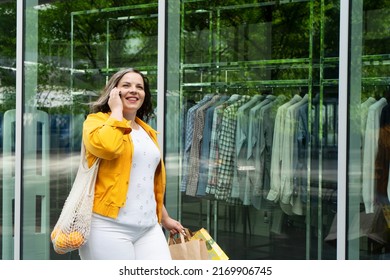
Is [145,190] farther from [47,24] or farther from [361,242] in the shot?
[47,24]

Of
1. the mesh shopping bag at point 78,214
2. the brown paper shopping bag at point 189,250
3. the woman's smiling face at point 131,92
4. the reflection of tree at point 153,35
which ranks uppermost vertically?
the reflection of tree at point 153,35

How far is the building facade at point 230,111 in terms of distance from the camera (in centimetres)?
506

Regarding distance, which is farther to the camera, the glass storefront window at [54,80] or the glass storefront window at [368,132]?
the glass storefront window at [54,80]

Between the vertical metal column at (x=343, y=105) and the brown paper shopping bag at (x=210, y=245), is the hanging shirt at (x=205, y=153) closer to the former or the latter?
the vertical metal column at (x=343, y=105)

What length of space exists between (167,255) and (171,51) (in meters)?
2.11

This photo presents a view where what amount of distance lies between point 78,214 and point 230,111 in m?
2.13

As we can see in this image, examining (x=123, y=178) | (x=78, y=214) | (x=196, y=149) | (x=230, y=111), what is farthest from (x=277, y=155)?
(x=78, y=214)

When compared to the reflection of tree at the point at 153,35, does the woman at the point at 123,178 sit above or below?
below

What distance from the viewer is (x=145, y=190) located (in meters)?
3.84

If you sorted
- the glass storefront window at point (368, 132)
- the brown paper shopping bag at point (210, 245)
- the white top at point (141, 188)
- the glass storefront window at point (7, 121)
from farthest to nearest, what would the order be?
the glass storefront window at point (7, 121)
the glass storefront window at point (368, 132)
the brown paper shopping bag at point (210, 245)
the white top at point (141, 188)

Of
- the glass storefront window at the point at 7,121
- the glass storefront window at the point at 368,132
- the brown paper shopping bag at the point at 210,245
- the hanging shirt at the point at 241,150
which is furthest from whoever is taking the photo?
the glass storefront window at the point at 7,121

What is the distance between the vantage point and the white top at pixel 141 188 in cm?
379

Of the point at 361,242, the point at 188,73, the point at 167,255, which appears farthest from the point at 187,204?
the point at 167,255

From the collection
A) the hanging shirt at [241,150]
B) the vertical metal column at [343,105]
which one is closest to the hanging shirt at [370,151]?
the vertical metal column at [343,105]
